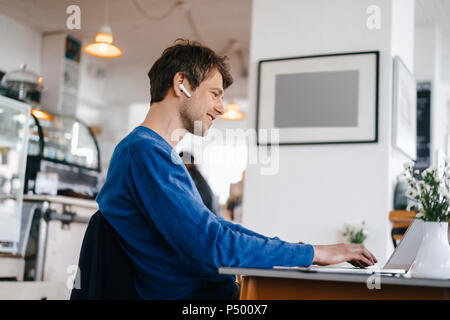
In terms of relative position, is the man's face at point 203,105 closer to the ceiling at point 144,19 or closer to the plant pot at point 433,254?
the plant pot at point 433,254

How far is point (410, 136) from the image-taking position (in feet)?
12.6

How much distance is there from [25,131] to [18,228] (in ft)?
3.38

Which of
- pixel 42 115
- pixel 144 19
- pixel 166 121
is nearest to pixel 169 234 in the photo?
pixel 166 121

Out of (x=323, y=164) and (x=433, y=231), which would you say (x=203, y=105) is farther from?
(x=323, y=164)

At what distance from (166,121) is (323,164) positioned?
213 centimetres

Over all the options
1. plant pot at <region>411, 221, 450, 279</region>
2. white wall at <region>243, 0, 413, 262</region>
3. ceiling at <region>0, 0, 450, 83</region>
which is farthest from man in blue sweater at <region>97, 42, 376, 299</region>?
ceiling at <region>0, 0, 450, 83</region>

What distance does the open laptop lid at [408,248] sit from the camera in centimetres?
141

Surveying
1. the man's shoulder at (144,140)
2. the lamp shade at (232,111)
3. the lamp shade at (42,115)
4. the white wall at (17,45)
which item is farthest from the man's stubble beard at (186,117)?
the white wall at (17,45)

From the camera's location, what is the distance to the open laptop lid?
141cm

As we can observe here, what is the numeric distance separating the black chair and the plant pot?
690 millimetres

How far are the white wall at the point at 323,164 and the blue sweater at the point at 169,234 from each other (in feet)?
6.99

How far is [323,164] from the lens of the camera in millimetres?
3428

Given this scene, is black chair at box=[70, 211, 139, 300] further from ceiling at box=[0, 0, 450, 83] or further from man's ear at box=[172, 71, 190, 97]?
ceiling at box=[0, 0, 450, 83]

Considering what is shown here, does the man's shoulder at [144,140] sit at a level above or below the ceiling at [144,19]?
below
